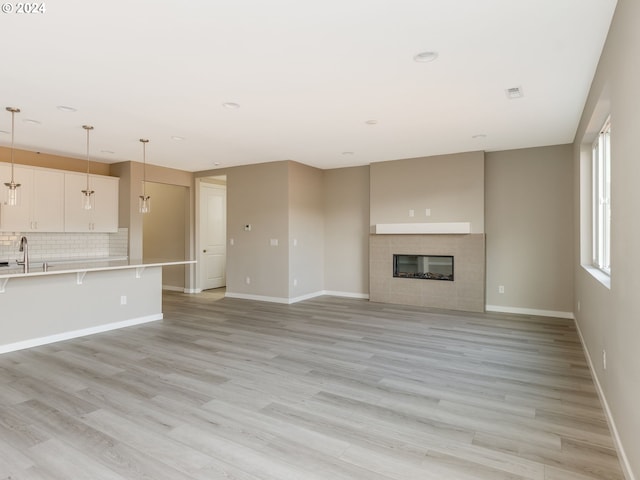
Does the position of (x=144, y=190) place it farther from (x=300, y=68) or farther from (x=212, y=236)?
(x=300, y=68)

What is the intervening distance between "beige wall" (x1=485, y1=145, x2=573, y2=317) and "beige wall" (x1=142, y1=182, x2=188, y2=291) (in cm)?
Result: 612

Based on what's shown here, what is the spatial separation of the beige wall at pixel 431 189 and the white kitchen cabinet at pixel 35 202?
5324 mm

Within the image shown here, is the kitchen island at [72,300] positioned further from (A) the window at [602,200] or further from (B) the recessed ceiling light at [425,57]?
(A) the window at [602,200]

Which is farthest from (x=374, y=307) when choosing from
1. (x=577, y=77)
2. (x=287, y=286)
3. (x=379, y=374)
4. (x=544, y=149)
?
(x=577, y=77)

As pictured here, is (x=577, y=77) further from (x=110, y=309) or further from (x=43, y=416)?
(x=110, y=309)

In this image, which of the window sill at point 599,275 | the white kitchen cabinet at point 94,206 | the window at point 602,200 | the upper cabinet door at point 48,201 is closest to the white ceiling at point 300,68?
the window at point 602,200

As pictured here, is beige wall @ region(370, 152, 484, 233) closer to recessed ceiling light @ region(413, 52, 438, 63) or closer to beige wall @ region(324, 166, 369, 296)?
beige wall @ region(324, 166, 369, 296)

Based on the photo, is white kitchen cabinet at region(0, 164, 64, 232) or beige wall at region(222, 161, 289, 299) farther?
beige wall at region(222, 161, 289, 299)

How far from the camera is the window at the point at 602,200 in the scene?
11.8 feet

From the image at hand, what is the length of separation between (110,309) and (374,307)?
4000mm

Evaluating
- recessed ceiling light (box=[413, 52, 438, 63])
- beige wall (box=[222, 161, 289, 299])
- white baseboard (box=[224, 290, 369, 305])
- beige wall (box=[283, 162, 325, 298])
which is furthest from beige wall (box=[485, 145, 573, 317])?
recessed ceiling light (box=[413, 52, 438, 63])

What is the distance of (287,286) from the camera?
22.8 feet

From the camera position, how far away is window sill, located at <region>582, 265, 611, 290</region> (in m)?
2.96

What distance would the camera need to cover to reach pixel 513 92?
11.8 feet
